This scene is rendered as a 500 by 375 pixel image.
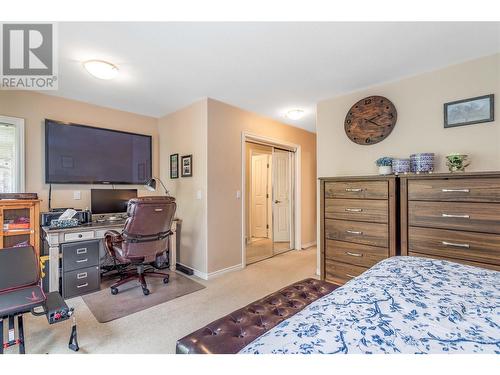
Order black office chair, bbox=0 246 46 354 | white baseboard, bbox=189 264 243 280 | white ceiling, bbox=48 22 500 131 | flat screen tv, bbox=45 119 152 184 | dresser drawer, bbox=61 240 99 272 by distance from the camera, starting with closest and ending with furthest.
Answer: black office chair, bbox=0 246 46 354 < white ceiling, bbox=48 22 500 131 < dresser drawer, bbox=61 240 99 272 < flat screen tv, bbox=45 119 152 184 < white baseboard, bbox=189 264 243 280

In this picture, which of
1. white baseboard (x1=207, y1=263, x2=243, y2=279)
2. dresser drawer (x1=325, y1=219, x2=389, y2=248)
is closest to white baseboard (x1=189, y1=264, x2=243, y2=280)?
white baseboard (x1=207, y1=263, x2=243, y2=279)

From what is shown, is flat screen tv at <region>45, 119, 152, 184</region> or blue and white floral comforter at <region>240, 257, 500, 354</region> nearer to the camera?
blue and white floral comforter at <region>240, 257, 500, 354</region>

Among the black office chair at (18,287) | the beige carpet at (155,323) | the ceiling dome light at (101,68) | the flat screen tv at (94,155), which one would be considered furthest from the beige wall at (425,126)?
the black office chair at (18,287)

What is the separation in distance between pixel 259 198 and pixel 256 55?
137 inches

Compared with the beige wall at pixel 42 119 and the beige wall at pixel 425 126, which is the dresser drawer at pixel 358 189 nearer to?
the beige wall at pixel 425 126

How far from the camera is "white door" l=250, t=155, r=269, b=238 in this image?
5168 millimetres

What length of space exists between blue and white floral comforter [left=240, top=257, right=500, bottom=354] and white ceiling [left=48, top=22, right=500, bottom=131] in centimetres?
177

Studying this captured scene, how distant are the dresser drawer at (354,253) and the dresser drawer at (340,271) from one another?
0.04m

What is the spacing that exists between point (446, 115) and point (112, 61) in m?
3.24

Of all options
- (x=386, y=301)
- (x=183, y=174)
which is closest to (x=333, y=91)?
(x=183, y=174)

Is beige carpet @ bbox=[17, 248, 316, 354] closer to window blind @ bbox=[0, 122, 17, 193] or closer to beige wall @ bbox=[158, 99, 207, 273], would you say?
beige wall @ bbox=[158, 99, 207, 273]

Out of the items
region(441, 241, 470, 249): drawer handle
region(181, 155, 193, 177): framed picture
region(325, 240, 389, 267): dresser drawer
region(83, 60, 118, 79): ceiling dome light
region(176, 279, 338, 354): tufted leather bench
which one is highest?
region(83, 60, 118, 79): ceiling dome light
